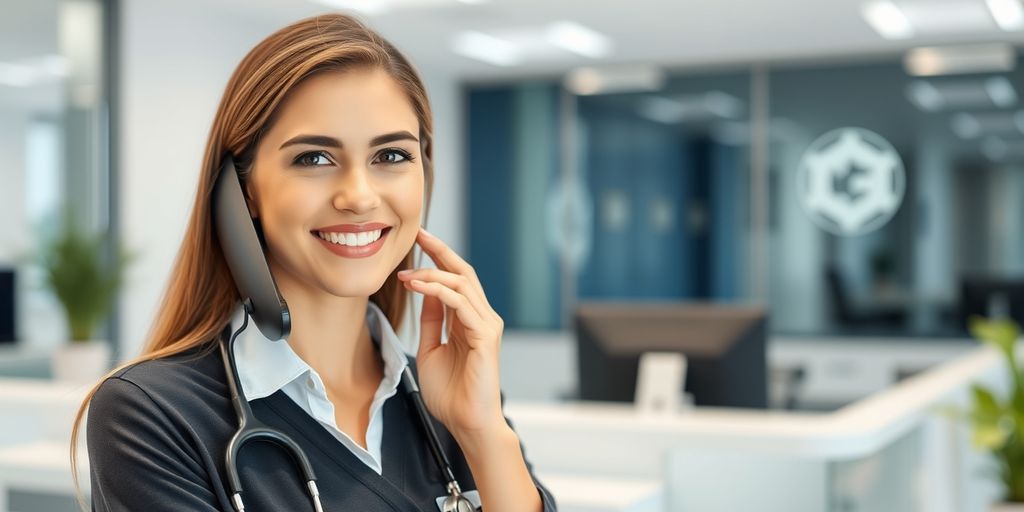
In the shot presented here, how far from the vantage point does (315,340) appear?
1.24 meters

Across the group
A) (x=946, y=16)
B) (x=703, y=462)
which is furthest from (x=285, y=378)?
(x=946, y=16)

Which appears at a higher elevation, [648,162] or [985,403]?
[648,162]

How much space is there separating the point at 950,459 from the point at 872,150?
4818 millimetres

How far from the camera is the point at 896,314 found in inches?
311

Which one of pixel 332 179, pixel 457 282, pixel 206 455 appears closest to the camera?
pixel 206 455

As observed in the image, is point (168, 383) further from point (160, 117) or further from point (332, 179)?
point (160, 117)

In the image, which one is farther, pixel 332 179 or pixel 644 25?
pixel 644 25

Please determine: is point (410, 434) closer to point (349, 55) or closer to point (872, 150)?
point (349, 55)

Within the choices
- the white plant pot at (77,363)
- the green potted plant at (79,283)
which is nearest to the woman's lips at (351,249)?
the white plant pot at (77,363)

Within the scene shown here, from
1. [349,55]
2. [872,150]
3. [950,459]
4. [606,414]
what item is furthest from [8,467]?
[872,150]

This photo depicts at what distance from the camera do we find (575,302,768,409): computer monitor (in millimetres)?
2898

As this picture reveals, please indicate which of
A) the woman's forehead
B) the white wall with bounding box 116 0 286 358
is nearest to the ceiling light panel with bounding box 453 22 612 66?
the white wall with bounding box 116 0 286 358

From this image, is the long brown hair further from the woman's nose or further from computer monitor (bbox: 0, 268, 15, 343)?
computer monitor (bbox: 0, 268, 15, 343)

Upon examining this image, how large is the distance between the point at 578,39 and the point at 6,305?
3813 mm
